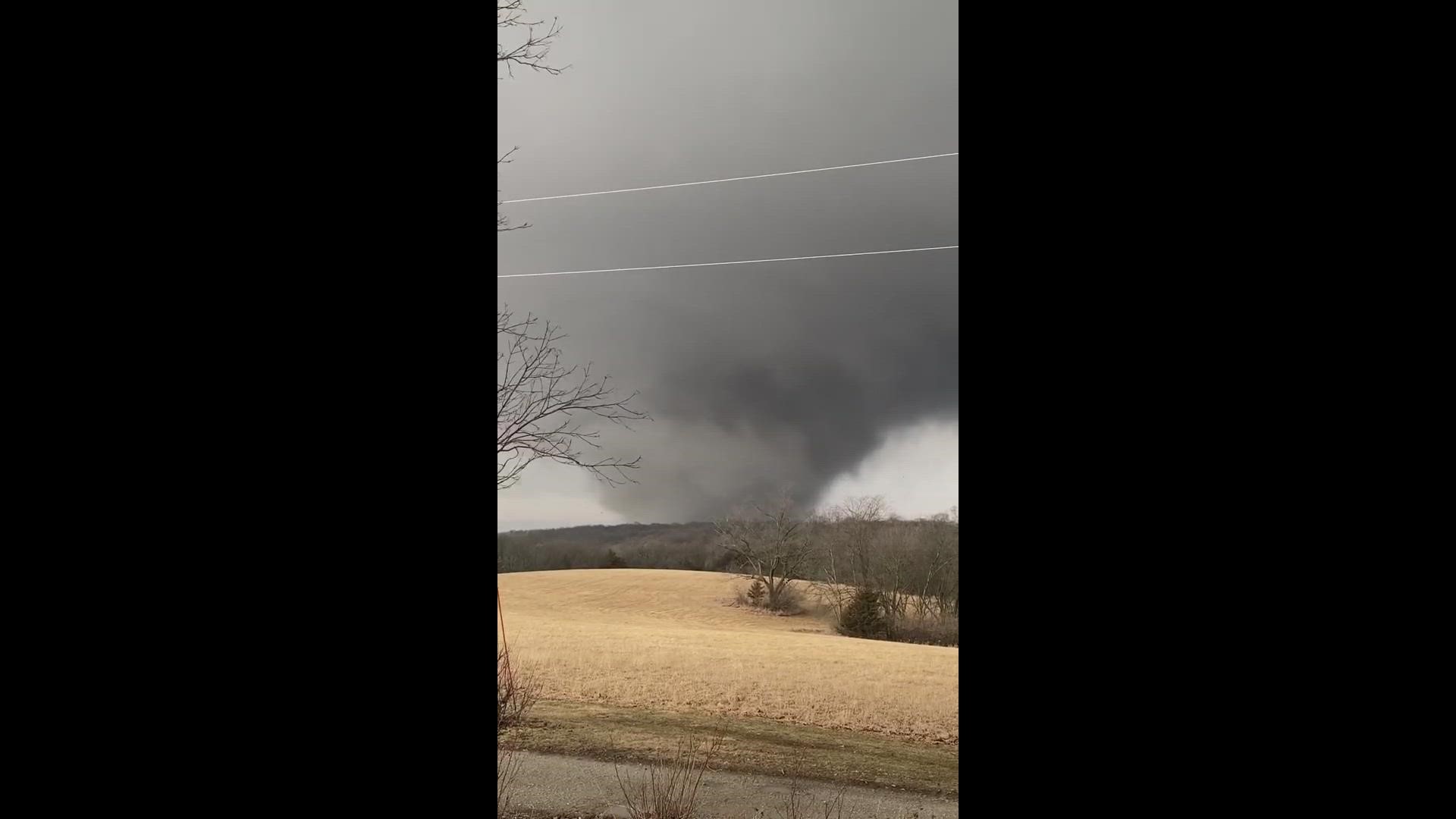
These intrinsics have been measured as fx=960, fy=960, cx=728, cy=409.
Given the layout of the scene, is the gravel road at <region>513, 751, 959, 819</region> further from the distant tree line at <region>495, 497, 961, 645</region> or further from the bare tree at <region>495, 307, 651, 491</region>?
the bare tree at <region>495, 307, 651, 491</region>

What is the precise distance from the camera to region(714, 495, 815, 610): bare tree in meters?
6.29

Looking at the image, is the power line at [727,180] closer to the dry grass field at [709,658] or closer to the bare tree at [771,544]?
the bare tree at [771,544]

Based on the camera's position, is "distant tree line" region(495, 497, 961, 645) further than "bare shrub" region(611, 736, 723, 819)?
Yes

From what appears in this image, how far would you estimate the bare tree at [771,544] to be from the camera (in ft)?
20.6

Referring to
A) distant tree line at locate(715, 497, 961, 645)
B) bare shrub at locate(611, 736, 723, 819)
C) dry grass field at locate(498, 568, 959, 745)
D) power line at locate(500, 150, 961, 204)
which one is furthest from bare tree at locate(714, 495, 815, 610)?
power line at locate(500, 150, 961, 204)

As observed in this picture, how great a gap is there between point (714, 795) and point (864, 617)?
2134 mm

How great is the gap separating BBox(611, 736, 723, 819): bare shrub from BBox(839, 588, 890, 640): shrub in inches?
55.8

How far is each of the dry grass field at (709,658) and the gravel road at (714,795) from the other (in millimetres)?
810

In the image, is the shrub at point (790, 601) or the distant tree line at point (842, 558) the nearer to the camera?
the distant tree line at point (842, 558)

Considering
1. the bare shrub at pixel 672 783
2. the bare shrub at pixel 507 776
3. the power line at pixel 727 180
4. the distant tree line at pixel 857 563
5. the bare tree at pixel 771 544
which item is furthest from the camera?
the bare tree at pixel 771 544

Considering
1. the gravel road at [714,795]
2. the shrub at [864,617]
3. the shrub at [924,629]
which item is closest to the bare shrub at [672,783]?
the gravel road at [714,795]

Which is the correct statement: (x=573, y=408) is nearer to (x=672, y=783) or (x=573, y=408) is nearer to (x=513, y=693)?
(x=513, y=693)
